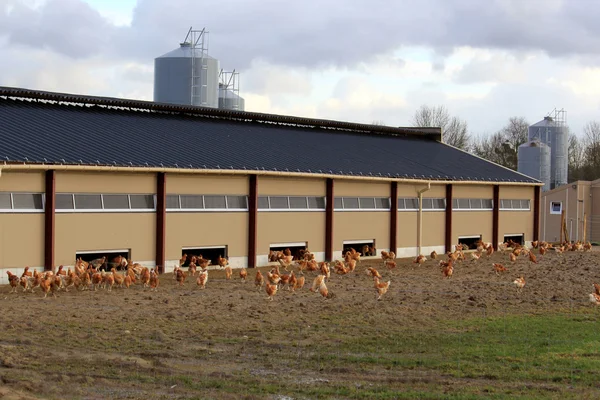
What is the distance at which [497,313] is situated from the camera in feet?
64.5

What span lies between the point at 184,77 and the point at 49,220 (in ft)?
72.6

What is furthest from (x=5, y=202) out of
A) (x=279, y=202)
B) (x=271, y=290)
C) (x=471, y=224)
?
(x=471, y=224)

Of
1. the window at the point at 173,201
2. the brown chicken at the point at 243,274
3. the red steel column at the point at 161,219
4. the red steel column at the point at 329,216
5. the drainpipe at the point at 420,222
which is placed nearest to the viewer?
the brown chicken at the point at 243,274

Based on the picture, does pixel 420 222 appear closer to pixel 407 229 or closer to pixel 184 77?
pixel 407 229

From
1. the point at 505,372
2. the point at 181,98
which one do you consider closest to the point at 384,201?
the point at 181,98

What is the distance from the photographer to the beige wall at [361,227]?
34156mm

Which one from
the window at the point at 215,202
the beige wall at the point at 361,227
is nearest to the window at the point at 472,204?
the beige wall at the point at 361,227

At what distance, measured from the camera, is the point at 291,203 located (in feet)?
106

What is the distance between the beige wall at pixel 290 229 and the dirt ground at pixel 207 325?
3.18 m

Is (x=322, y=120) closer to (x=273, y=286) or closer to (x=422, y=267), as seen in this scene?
(x=422, y=267)

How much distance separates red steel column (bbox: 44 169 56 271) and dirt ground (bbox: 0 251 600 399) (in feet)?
7.45

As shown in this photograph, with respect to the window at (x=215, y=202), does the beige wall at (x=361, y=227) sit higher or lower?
lower

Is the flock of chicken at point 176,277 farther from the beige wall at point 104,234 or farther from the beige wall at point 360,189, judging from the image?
the beige wall at point 360,189

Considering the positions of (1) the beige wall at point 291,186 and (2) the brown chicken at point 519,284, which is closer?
(2) the brown chicken at point 519,284
